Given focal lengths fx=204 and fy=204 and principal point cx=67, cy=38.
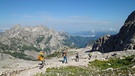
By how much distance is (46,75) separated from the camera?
3325cm

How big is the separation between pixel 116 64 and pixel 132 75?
22476 mm

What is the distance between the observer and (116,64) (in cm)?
4416

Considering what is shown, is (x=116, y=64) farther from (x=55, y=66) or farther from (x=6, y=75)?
(x=6, y=75)

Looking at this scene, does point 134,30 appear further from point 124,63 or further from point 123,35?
point 124,63

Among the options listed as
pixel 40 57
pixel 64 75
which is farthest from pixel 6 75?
pixel 64 75

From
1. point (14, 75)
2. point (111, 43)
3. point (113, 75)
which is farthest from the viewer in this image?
point (111, 43)

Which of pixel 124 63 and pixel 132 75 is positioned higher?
pixel 132 75

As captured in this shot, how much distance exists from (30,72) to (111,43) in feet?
468

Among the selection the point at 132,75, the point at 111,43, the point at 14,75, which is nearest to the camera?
the point at 132,75

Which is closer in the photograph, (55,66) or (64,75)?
(64,75)

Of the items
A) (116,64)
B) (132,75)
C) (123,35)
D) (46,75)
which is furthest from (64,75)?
(123,35)

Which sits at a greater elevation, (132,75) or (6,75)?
(132,75)

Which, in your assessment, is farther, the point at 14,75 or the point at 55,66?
the point at 55,66

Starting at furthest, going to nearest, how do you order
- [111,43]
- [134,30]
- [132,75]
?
[111,43]
[134,30]
[132,75]
